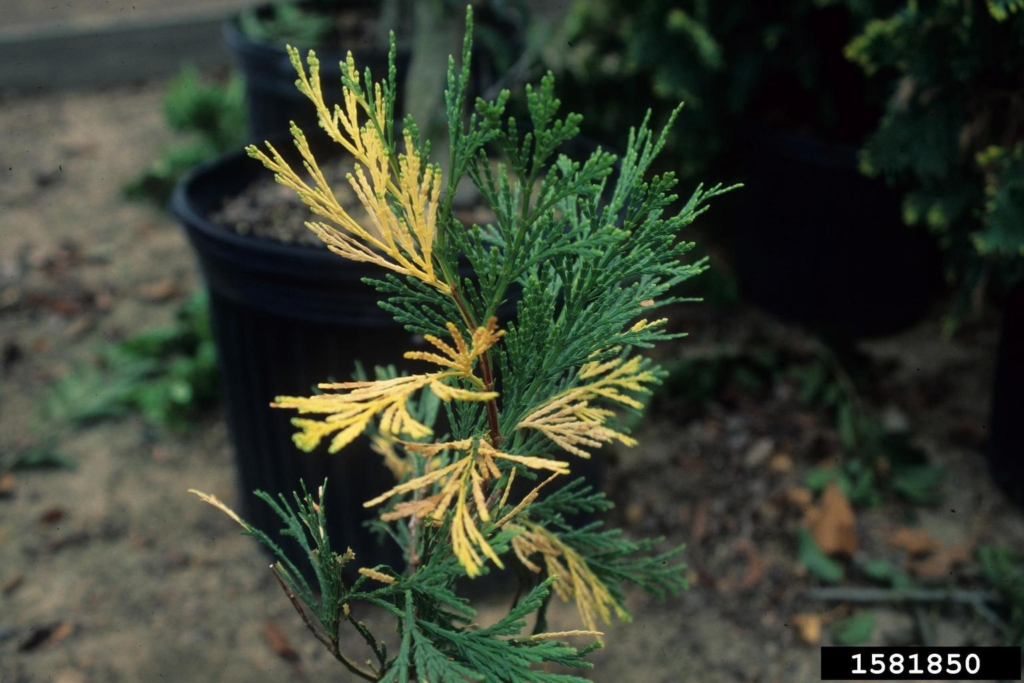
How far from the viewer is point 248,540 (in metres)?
2.77

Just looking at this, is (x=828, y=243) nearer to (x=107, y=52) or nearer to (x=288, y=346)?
(x=288, y=346)

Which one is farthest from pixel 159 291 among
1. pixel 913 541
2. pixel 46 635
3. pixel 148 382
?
pixel 913 541

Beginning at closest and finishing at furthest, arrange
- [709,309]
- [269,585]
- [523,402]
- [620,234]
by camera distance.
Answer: [620,234] < [523,402] < [269,585] < [709,309]

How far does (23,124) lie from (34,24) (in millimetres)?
1198

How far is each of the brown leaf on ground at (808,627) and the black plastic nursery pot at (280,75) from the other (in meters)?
2.40

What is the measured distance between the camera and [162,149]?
4.98 m

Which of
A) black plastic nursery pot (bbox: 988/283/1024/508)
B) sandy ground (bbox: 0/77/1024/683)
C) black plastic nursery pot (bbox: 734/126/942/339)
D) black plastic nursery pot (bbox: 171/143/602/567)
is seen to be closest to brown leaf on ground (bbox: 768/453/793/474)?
sandy ground (bbox: 0/77/1024/683)

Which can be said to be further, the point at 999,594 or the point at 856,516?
the point at 856,516

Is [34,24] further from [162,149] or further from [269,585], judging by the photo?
[269,585]

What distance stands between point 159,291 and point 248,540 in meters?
1.58

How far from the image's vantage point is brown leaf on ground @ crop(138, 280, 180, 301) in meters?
3.93

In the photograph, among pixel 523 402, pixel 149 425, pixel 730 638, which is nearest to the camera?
pixel 523 402

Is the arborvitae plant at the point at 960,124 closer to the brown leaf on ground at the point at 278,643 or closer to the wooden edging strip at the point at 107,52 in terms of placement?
the brown leaf on ground at the point at 278,643

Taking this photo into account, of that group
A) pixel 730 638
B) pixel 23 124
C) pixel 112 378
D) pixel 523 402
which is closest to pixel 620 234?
pixel 523 402
